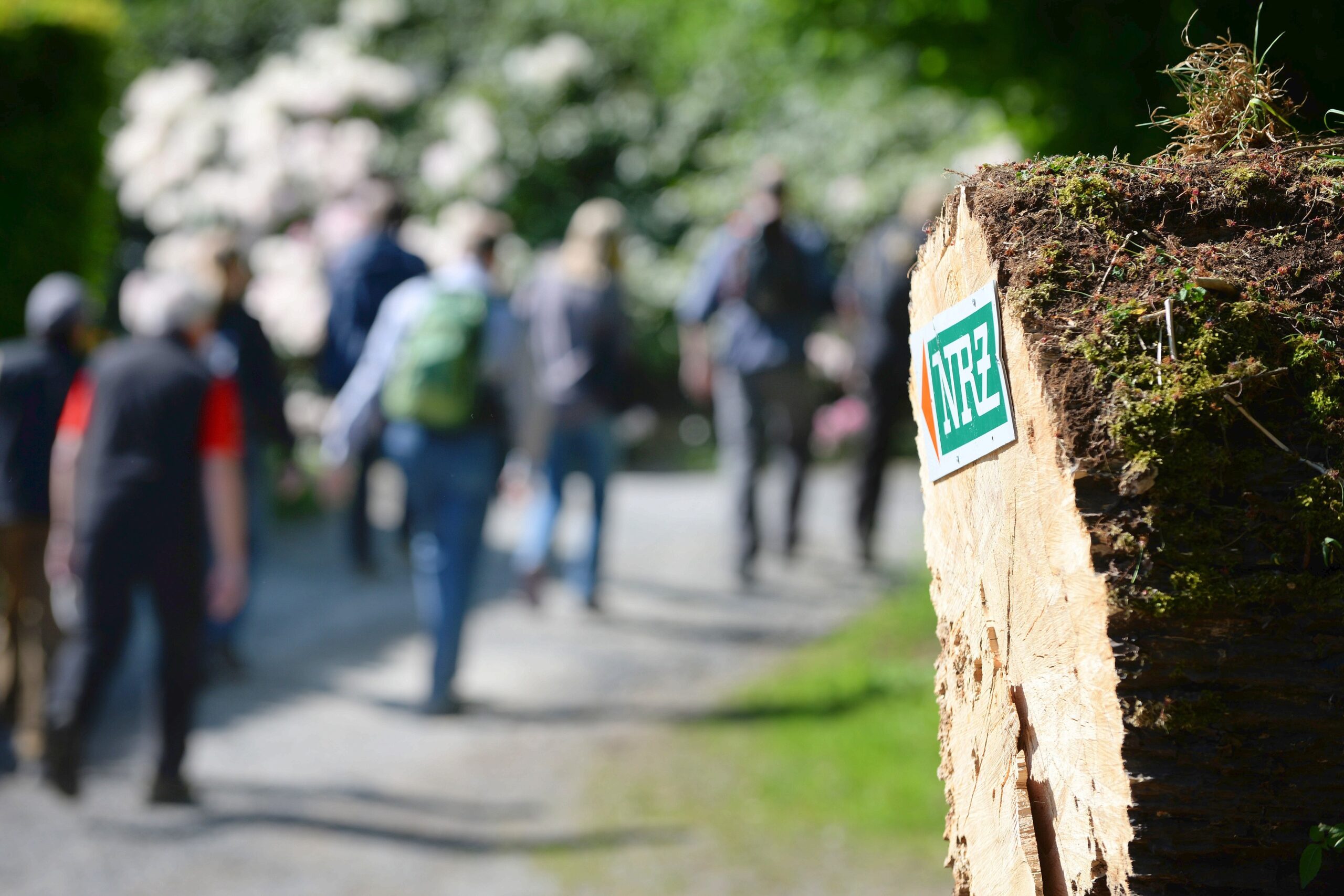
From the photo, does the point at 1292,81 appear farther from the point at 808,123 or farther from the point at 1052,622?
the point at 808,123

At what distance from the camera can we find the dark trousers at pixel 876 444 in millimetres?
8578

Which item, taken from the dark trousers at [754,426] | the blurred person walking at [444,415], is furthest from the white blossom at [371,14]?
the blurred person walking at [444,415]

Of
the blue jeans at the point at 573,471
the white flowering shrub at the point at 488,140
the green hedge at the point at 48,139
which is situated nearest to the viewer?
the blue jeans at the point at 573,471

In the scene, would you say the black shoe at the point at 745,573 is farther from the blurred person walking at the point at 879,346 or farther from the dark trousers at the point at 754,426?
the blurred person walking at the point at 879,346

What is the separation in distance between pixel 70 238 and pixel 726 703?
214 inches

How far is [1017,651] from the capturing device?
79.1 inches

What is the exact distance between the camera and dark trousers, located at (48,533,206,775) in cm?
535

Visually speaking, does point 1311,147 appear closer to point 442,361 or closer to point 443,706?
point 442,361

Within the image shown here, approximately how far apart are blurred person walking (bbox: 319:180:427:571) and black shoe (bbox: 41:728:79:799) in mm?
2940

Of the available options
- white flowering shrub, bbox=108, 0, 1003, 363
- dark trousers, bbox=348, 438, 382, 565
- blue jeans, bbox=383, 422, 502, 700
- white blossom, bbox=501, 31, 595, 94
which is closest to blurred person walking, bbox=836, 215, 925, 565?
white flowering shrub, bbox=108, 0, 1003, 363

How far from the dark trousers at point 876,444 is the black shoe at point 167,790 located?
453cm

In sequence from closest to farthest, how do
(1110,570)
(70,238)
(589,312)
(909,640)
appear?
(1110,570)
(909,640)
(589,312)
(70,238)

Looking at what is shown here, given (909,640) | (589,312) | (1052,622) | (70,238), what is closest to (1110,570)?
(1052,622)

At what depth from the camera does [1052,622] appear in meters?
1.89
